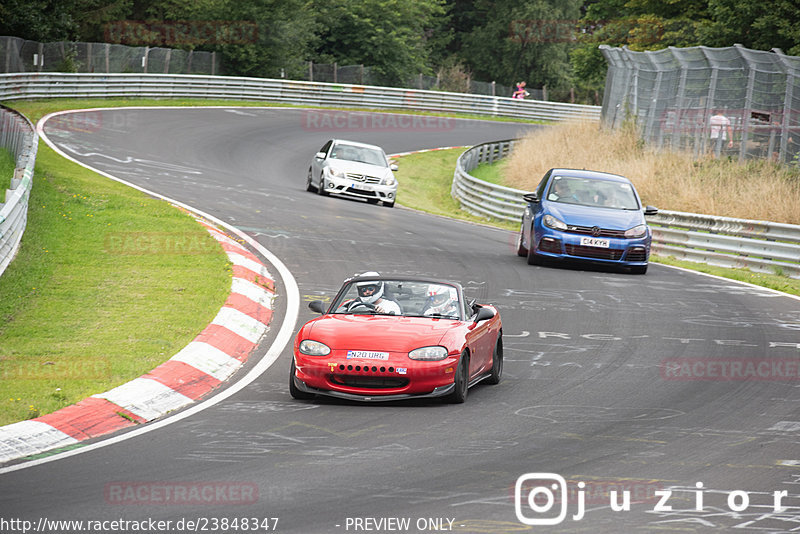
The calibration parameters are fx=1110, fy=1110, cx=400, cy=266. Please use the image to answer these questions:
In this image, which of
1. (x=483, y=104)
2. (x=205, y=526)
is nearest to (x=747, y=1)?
(x=483, y=104)

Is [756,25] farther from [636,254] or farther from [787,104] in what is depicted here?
[636,254]

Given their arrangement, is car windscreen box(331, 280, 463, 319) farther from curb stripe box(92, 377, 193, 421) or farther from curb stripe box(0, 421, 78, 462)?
curb stripe box(0, 421, 78, 462)

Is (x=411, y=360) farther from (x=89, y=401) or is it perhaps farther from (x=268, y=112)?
(x=268, y=112)

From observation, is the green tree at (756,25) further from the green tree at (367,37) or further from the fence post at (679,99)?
the green tree at (367,37)

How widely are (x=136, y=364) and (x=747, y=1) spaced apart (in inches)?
1219

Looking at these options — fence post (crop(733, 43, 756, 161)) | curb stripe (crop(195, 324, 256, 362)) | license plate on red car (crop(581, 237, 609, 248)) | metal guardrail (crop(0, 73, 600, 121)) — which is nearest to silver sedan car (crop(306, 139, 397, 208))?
fence post (crop(733, 43, 756, 161))

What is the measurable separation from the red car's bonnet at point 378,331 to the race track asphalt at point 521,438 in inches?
20.6

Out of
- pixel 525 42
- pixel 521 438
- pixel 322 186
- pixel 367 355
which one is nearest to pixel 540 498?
pixel 521 438

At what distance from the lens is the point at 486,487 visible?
6875 mm

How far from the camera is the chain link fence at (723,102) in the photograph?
27.3 m

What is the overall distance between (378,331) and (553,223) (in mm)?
9384

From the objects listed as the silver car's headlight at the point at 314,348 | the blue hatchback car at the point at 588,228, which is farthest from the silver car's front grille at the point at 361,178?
the silver car's headlight at the point at 314,348

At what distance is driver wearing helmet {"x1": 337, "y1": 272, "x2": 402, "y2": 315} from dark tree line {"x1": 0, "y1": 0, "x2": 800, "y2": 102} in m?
27.5

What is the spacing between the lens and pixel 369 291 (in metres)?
10.7
